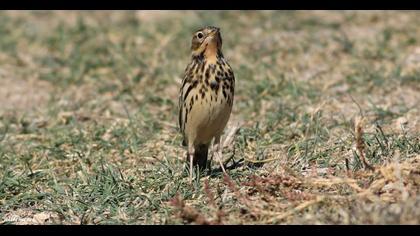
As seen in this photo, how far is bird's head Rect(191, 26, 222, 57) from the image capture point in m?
6.54

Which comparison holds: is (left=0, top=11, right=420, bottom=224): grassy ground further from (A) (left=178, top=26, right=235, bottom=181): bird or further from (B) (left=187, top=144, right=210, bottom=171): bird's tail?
(A) (left=178, top=26, right=235, bottom=181): bird

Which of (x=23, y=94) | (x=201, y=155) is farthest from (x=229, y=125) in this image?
(x=23, y=94)

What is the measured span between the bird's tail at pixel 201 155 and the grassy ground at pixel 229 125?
5.0 inches

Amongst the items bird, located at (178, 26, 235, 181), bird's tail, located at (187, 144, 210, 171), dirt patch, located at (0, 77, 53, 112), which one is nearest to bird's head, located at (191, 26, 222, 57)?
bird, located at (178, 26, 235, 181)

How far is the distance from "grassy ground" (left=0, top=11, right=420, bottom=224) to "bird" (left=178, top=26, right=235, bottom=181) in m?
0.31

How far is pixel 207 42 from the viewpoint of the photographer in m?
6.55

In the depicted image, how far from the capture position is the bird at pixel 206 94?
6.35 m

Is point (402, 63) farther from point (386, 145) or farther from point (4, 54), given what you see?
point (4, 54)

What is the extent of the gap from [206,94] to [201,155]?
745 mm

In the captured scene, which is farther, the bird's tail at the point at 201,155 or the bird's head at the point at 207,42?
the bird's tail at the point at 201,155

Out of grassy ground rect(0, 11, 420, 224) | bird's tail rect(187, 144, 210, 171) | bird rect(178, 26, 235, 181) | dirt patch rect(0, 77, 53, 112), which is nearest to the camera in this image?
grassy ground rect(0, 11, 420, 224)

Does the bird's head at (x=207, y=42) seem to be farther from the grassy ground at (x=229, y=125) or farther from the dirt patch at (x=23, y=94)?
the dirt patch at (x=23, y=94)

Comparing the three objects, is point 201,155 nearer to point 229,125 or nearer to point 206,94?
point 206,94

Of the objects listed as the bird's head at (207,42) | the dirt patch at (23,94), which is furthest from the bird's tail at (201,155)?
the dirt patch at (23,94)
